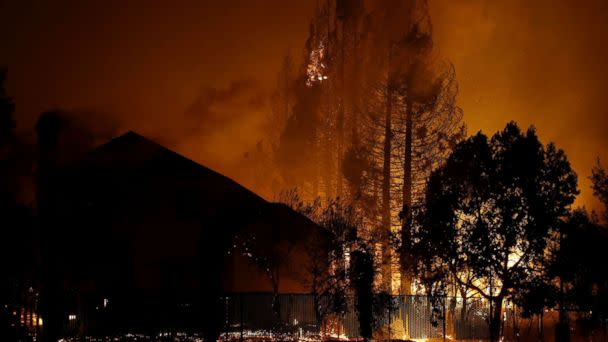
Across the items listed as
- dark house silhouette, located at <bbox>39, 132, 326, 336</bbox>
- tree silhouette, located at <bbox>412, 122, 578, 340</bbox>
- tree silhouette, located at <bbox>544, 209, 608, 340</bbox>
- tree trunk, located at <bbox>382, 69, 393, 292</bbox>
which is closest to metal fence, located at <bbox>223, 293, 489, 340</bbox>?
dark house silhouette, located at <bbox>39, 132, 326, 336</bbox>

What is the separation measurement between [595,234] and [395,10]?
62.2 feet

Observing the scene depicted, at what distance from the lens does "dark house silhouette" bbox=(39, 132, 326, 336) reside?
29375mm

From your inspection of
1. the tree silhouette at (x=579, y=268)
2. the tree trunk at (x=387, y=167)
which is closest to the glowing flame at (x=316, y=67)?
the tree trunk at (x=387, y=167)

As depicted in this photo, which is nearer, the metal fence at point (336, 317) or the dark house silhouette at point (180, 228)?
the metal fence at point (336, 317)

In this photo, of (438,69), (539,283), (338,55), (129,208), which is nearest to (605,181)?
(539,283)

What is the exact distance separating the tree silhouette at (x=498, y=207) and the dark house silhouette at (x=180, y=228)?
709 cm

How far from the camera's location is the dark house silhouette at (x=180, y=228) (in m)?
29.4

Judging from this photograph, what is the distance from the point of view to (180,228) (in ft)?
110

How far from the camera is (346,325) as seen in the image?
2998 cm

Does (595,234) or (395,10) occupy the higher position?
(395,10)

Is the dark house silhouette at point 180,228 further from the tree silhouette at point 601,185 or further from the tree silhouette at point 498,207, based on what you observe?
the tree silhouette at point 601,185

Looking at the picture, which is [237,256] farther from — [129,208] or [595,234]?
[595,234]

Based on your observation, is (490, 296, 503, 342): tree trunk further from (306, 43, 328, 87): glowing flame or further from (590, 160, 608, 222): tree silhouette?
(306, 43, 328, 87): glowing flame

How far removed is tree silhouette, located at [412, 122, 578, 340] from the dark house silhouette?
279 inches
